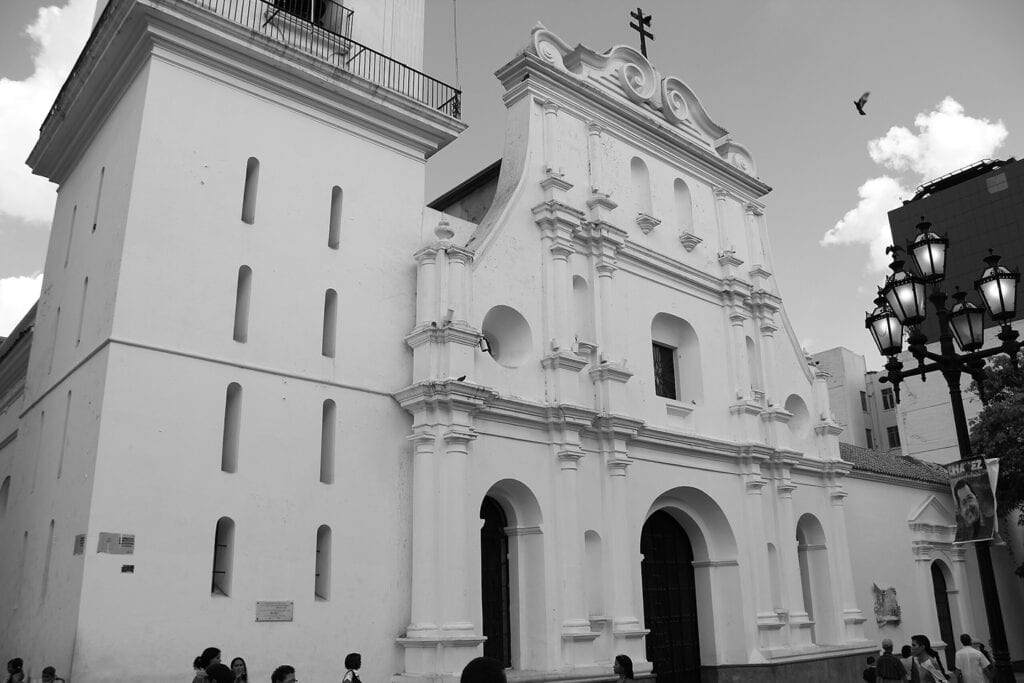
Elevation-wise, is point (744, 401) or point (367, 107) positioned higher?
point (367, 107)

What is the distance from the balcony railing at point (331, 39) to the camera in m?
13.8

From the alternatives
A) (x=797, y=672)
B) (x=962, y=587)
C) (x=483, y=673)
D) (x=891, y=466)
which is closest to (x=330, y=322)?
(x=483, y=673)

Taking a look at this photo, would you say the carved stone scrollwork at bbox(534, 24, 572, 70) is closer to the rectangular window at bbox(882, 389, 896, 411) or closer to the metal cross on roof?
the metal cross on roof

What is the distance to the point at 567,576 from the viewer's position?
14.3m

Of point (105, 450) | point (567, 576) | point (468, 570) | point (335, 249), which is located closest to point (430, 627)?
point (468, 570)

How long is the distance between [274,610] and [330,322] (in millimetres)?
4212

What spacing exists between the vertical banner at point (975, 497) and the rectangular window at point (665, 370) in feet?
27.6

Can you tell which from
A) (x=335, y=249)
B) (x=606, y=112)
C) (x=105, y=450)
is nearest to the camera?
(x=105, y=450)

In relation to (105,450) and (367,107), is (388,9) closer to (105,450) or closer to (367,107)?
(367,107)

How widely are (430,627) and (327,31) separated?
30.6 ft

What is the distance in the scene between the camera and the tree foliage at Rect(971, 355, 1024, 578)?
2300 cm

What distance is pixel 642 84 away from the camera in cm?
1981

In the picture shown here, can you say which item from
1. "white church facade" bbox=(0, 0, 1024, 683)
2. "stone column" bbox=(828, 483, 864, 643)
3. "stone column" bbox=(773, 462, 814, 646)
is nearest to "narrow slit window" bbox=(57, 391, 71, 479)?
"white church facade" bbox=(0, 0, 1024, 683)

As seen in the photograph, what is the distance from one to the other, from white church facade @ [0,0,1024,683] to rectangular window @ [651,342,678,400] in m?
0.09
